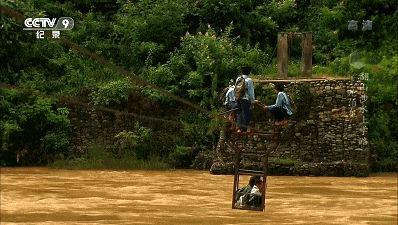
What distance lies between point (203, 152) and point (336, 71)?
16.0 ft

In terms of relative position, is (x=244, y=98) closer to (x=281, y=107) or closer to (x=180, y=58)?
(x=281, y=107)

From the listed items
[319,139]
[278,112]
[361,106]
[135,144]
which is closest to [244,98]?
[278,112]

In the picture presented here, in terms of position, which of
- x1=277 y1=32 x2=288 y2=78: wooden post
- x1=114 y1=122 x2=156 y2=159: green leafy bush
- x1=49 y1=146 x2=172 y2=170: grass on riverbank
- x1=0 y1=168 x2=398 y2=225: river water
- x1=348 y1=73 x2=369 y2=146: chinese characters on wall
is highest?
x1=277 y1=32 x2=288 y2=78: wooden post

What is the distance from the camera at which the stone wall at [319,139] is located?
72.1 feet

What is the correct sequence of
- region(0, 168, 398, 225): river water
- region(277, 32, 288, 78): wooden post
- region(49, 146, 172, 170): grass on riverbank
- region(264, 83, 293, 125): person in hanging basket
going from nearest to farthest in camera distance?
1. region(264, 83, 293, 125): person in hanging basket
2. region(0, 168, 398, 225): river water
3. region(277, 32, 288, 78): wooden post
4. region(49, 146, 172, 170): grass on riverbank

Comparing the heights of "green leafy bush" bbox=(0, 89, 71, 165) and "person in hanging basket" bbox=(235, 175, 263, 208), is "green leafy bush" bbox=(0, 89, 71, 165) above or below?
above

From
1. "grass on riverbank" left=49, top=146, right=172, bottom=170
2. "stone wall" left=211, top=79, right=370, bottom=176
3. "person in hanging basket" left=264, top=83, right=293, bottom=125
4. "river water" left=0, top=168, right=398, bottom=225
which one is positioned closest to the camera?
"person in hanging basket" left=264, top=83, right=293, bottom=125

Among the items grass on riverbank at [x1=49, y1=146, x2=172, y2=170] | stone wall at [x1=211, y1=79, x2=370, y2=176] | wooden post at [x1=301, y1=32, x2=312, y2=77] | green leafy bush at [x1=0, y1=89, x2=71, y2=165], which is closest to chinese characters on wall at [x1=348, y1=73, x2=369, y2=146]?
stone wall at [x1=211, y1=79, x2=370, y2=176]

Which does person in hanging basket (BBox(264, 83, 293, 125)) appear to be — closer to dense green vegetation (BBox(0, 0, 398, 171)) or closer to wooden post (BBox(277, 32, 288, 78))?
wooden post (BBox(277, 32, 288, 78))

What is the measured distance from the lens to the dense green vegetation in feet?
78.4

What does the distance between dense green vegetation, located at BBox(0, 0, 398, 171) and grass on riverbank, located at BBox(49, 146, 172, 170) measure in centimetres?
35

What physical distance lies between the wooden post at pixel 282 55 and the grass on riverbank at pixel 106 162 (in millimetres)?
4357

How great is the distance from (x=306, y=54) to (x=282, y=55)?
74 cm

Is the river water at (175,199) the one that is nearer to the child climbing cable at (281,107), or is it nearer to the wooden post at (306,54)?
the child climbing cable at (281,107)
